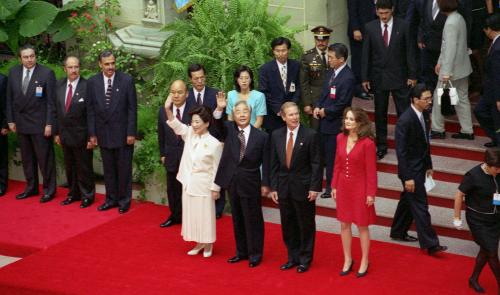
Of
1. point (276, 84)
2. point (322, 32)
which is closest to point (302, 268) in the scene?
point (276, 84)

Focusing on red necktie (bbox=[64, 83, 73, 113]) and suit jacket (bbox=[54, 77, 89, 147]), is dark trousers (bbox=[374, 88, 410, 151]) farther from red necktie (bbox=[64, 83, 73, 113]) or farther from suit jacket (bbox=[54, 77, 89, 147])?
red necktie (bbox=[64, 83, 73, 113])

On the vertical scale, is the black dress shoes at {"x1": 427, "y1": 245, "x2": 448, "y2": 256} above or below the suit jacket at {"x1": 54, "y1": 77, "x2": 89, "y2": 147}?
below

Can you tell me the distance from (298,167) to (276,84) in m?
2.25

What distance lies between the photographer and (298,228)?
11109mm

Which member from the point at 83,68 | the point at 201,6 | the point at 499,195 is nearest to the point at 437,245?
the point at 499,195

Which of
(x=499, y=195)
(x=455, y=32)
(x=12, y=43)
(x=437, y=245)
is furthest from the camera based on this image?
(x=12, y=43)

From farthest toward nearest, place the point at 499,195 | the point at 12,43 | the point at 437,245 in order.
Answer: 1. the point at 12,43
2. the point at 437,245
3. the point at 499,195

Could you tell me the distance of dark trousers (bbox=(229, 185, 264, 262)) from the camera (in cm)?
1114

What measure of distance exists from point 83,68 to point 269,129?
380cm

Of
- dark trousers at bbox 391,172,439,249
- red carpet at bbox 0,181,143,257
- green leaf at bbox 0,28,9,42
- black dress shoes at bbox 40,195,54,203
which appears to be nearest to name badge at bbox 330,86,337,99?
dark trousers at bbox 391,172,439,249

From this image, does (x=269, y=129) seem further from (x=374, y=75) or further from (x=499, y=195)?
(x=499, y=195)

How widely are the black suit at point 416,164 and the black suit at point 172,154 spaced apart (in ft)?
8.11

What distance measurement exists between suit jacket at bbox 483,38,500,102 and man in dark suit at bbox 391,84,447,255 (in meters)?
1.15

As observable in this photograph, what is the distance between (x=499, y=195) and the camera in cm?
1020
